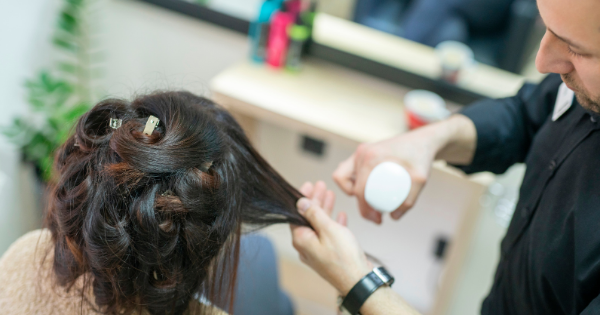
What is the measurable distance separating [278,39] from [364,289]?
44.9 inches

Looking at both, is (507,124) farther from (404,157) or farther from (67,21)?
(67,21)

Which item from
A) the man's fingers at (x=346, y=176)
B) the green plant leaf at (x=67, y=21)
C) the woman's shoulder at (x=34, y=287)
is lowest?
the woman's shoulder at (x=34, y=287)

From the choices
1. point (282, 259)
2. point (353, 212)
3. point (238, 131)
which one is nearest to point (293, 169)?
point (353, 212)

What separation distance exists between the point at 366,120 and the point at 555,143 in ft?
2.40

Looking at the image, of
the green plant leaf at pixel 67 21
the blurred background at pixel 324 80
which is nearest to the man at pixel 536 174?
the blurred background at pixel 324 80

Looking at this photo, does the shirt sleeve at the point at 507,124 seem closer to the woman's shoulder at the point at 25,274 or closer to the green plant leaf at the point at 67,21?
the woman's shoulder at the point at 25,274

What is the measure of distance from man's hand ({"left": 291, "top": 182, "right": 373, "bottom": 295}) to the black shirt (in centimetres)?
32

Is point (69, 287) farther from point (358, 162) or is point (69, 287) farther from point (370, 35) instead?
point (370, 35)

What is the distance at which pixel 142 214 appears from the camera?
667mm

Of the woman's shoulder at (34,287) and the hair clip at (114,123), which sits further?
the woman's shoulder at (34,287)

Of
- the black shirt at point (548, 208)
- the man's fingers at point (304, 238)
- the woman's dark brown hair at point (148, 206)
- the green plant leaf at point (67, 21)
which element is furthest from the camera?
the green plant leaf at point (67, 21)

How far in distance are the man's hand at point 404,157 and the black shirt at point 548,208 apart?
117mm

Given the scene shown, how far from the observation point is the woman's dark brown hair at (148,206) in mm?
679

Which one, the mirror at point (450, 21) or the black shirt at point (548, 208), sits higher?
the mirror at point (450, 21)
